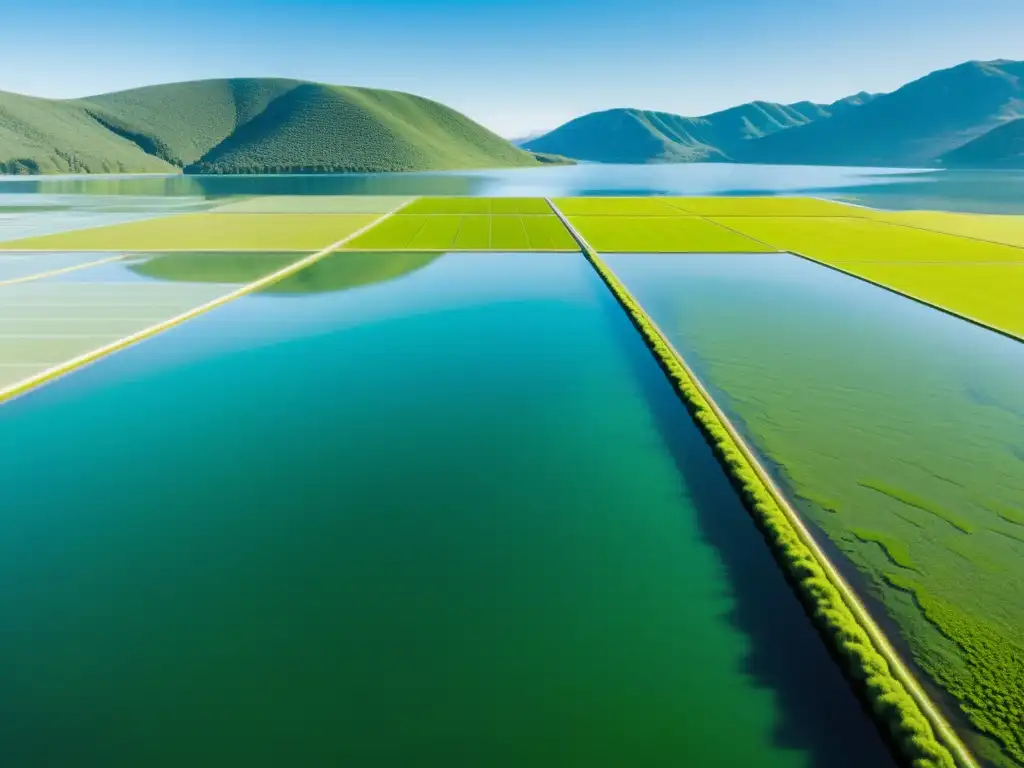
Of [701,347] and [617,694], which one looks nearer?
[617,694]

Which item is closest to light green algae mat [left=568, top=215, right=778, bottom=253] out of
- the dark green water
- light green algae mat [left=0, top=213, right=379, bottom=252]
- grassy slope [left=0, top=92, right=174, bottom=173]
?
light green algae mat [left=0, top=213, right=379, bottom=252]

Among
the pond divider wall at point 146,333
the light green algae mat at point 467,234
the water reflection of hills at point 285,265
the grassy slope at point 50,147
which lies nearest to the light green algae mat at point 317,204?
the light green algae mat at point 467,234

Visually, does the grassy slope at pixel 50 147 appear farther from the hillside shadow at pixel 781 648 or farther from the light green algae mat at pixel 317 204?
the hillside shadow at pixel 781 648

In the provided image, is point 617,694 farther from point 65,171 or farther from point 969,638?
point 65,171

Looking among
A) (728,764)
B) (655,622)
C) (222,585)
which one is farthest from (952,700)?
(222,585)

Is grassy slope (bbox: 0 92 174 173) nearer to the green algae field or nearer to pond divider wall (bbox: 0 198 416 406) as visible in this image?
pond divider wall (bbox: 0 198 416 406)

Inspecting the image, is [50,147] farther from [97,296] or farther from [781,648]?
[781,648]

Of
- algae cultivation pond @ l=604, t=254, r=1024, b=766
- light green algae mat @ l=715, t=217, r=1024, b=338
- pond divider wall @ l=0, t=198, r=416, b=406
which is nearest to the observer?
algae cultivation pond @ l=604, t=254, r=1024, b=766
